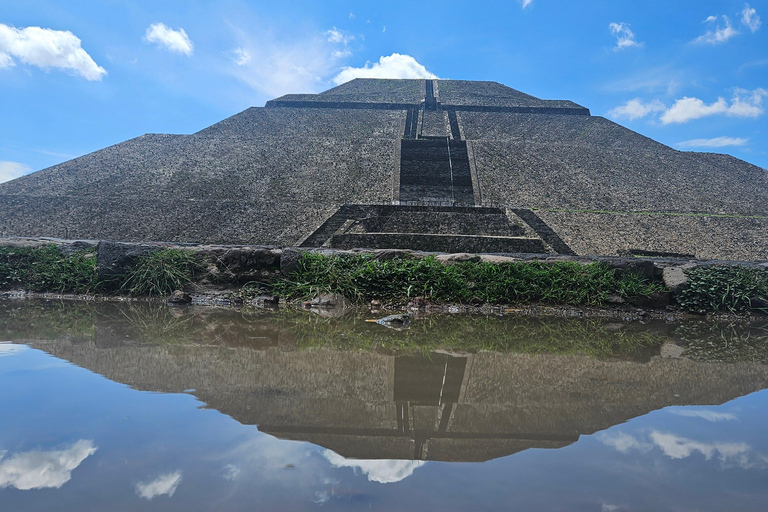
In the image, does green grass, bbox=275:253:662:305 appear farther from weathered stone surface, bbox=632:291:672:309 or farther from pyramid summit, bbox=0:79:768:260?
pyramid summit, bbox=0:79:768:260

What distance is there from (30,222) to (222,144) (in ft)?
29.6

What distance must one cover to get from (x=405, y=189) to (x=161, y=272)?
13290mm

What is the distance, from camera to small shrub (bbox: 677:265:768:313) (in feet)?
17.5

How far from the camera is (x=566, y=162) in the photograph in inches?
797

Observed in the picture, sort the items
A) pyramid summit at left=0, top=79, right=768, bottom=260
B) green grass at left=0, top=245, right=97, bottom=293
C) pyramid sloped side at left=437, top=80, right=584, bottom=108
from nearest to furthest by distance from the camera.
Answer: green grass at left=0, top=245, right=97, bottom=293 < pyramid summit at left=0, top=79, right=768, bottom=260 < pyramid sloped side at left=437, top=80, right=584, bottom=108

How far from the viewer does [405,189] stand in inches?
717

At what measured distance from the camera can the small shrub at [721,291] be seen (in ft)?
17.5

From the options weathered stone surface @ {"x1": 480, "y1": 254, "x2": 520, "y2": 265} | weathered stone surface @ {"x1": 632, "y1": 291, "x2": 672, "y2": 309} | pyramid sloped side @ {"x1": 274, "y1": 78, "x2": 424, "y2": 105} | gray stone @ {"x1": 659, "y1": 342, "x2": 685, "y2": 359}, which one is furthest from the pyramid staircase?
pyramid sloped side @ {"x1": 274, "y1": 78, "x2": 424, "y2": 105}

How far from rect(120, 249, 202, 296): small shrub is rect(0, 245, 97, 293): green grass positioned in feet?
1.62

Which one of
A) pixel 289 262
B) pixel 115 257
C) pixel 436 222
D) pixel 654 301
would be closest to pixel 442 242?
pixel 436 222

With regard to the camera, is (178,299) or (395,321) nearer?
(395,321)

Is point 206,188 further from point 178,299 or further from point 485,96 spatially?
point 485,96

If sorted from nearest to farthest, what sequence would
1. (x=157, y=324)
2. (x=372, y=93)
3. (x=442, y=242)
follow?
1. (x=157, y=324)
2. (x=442, y=242)
3. (x=372, y=93)

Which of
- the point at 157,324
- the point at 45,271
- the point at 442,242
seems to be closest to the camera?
the point at 157,324
